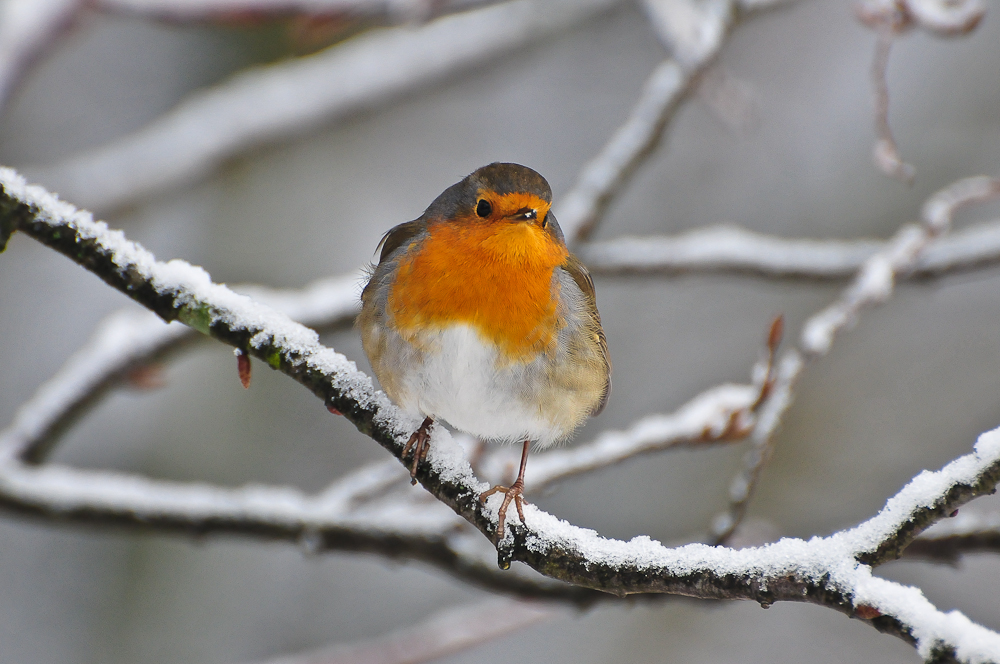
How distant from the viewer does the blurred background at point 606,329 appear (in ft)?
20.6

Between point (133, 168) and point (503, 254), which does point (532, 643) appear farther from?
point (503, 254)

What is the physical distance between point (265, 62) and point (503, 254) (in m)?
5.77

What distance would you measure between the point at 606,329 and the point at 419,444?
211 inches

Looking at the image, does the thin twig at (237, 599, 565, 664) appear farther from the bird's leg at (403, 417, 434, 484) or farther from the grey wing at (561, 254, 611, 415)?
the bird's leg at (403, 417, 434, 484)

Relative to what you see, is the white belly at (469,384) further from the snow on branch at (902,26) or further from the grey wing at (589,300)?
the snow on branch at (902,26)

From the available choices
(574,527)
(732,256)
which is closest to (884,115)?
(732,256)

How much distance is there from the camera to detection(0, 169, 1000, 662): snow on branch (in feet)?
4.06

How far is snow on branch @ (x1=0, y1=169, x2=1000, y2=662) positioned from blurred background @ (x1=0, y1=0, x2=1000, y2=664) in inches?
156

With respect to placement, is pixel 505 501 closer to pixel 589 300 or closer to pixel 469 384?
pixel 469 384

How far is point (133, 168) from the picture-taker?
5297 mm

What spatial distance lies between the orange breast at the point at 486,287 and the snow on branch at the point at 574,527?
1.54 feet

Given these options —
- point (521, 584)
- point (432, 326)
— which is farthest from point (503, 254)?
point (521, 584)

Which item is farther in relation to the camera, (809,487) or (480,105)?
(480,105)

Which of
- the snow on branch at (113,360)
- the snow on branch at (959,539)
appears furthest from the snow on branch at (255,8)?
the snow on branch at (959,539)
